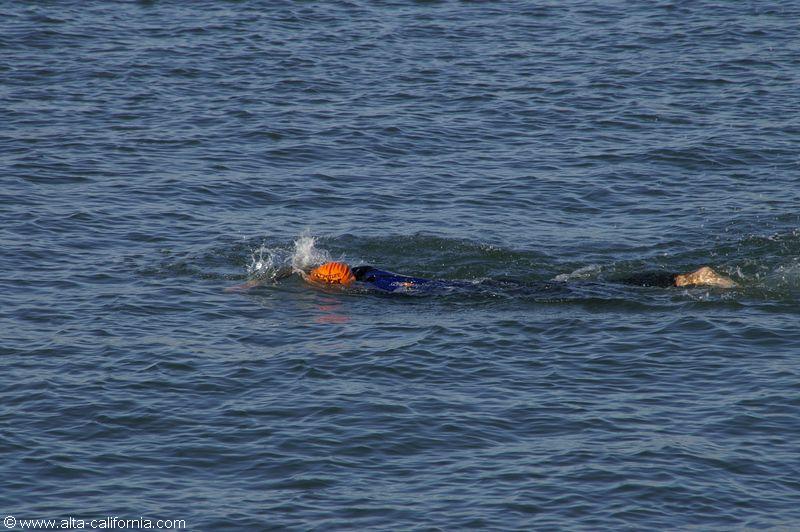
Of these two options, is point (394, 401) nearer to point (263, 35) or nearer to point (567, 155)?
point (567, 155)

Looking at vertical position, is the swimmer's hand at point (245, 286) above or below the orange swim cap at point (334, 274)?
below

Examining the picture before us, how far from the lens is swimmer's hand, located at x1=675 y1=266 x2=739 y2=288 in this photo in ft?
51.6

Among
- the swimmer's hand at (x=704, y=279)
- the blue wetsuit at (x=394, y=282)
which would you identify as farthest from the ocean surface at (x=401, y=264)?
the swimmer's hand at (x=704, y=279)

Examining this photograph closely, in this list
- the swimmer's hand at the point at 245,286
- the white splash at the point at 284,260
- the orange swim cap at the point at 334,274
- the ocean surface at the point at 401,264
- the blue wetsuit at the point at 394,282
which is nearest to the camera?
the ocean surface at the point at 401,264

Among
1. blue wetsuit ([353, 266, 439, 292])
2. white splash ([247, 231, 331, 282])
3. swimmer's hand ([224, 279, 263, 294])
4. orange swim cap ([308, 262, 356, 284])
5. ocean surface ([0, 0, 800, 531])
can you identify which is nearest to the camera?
ocean surface ([0, 0, 800, 531])

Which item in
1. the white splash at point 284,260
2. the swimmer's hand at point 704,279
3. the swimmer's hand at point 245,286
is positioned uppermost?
the swimmer's hand at point 704,279

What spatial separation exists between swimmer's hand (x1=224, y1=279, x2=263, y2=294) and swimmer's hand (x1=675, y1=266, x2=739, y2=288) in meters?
5.64

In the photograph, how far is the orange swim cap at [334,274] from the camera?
638 inches

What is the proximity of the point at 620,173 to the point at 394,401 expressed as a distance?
10.1 meters

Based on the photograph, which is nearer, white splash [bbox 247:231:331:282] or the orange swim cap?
the orange swim cap

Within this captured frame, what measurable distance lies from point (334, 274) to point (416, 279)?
112cm

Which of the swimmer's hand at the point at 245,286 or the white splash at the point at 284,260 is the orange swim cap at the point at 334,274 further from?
the swimmer's hand at the point at 245,286

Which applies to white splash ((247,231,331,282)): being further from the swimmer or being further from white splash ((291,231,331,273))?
the swimmer

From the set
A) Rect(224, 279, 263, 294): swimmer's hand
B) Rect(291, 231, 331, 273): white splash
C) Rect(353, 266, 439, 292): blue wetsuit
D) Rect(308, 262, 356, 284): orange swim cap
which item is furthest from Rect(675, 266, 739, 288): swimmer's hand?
Rect(224, 279, 263, 294): swimmer's hand
